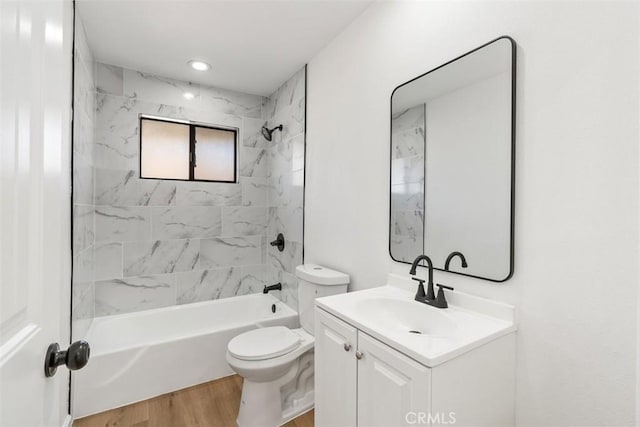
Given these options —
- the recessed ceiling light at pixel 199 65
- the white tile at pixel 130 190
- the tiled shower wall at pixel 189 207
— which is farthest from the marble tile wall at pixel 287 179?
the white tile at pixel 130 190

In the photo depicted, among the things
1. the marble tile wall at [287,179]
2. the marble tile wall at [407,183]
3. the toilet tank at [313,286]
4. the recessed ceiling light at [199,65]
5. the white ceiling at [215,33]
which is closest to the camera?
the marble tile wall at [407,183]

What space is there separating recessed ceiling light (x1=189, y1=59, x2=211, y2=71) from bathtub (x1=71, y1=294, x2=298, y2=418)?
218 cm

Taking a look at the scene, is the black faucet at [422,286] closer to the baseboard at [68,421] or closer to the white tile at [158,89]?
the baseboard at [68,421]

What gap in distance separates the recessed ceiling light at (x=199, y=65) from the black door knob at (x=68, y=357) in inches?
96.7

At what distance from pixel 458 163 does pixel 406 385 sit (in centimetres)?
94

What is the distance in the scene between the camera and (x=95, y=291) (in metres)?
2.57

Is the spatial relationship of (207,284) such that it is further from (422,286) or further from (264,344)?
(422,286)

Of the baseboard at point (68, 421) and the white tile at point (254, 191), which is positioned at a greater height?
the white tile at point (254, 191)

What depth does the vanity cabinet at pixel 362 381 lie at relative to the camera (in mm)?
950

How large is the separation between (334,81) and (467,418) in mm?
2064

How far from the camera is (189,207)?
2939 mm

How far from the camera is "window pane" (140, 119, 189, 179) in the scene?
2.88 metres

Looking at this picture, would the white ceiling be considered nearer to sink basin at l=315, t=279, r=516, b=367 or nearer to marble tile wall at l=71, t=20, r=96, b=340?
marble tile wall at l=71, t=20, r=96, b=340

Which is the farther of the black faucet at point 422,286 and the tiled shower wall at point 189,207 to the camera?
the tiled shower wall at point 189,207
